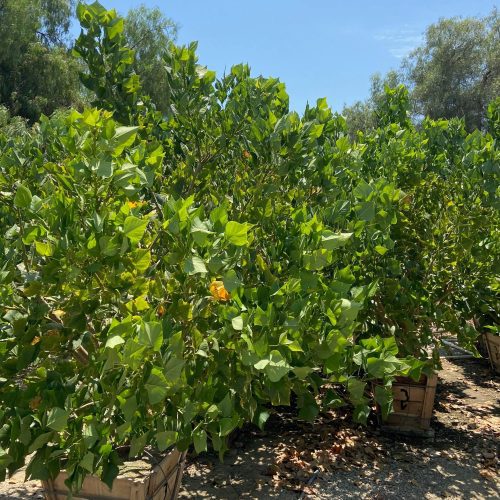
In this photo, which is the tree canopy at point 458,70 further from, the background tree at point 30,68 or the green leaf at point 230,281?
the green leaf at point 230,281

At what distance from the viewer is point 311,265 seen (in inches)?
82.6

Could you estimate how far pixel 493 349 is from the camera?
6.09 m

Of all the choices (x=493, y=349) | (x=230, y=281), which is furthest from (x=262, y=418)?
(x=493, y=349)

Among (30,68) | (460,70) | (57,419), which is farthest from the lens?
(460,70)

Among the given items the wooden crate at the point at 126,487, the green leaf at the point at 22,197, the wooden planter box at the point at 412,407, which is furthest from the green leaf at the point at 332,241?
the wooden planter box at the point at 412,407

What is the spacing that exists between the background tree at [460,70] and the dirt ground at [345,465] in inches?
876

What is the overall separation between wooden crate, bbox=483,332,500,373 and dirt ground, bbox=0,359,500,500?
1.38m

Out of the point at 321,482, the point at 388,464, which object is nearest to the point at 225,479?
the point at 321,482

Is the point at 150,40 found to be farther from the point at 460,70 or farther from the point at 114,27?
the point at 114,27

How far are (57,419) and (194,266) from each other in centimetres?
58

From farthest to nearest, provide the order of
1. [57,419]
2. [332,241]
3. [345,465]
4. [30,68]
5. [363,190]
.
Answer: [30,68], [345,465], [363,190], [332,241], [57,419]

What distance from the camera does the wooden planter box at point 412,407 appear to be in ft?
14.0

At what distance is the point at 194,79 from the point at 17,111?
19.5 m

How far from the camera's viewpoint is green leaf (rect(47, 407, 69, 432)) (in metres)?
1.62
